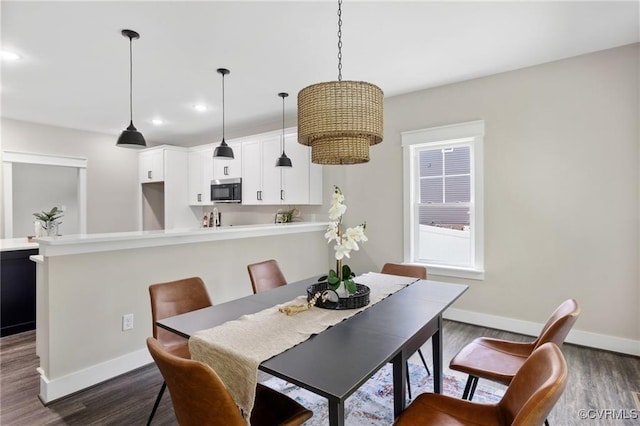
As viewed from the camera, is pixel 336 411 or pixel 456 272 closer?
pixel 336 411

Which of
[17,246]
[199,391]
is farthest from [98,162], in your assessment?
[199,391]

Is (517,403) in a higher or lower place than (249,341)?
lower

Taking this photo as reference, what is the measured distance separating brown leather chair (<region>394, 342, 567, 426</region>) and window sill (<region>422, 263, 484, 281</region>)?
2.40 meters

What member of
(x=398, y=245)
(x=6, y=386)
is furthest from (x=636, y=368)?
(x=6, y=386)

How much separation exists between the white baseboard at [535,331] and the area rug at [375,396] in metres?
1.24

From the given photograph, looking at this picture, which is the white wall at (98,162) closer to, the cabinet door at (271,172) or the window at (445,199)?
the cabinet door at (271,172)

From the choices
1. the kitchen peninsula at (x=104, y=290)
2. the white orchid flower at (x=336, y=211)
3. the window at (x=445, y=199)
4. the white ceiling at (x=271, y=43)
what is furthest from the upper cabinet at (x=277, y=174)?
the white orchid flower at (x=336, y=211)

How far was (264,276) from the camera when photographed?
283 centimetres

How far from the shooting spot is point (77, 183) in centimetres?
578

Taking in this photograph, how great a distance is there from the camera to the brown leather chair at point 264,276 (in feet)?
8.91

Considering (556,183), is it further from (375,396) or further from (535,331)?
(375,396)

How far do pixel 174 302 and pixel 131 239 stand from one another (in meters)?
0.80

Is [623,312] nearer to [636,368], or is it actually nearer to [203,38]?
[636,368]

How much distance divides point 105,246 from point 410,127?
3378mm
